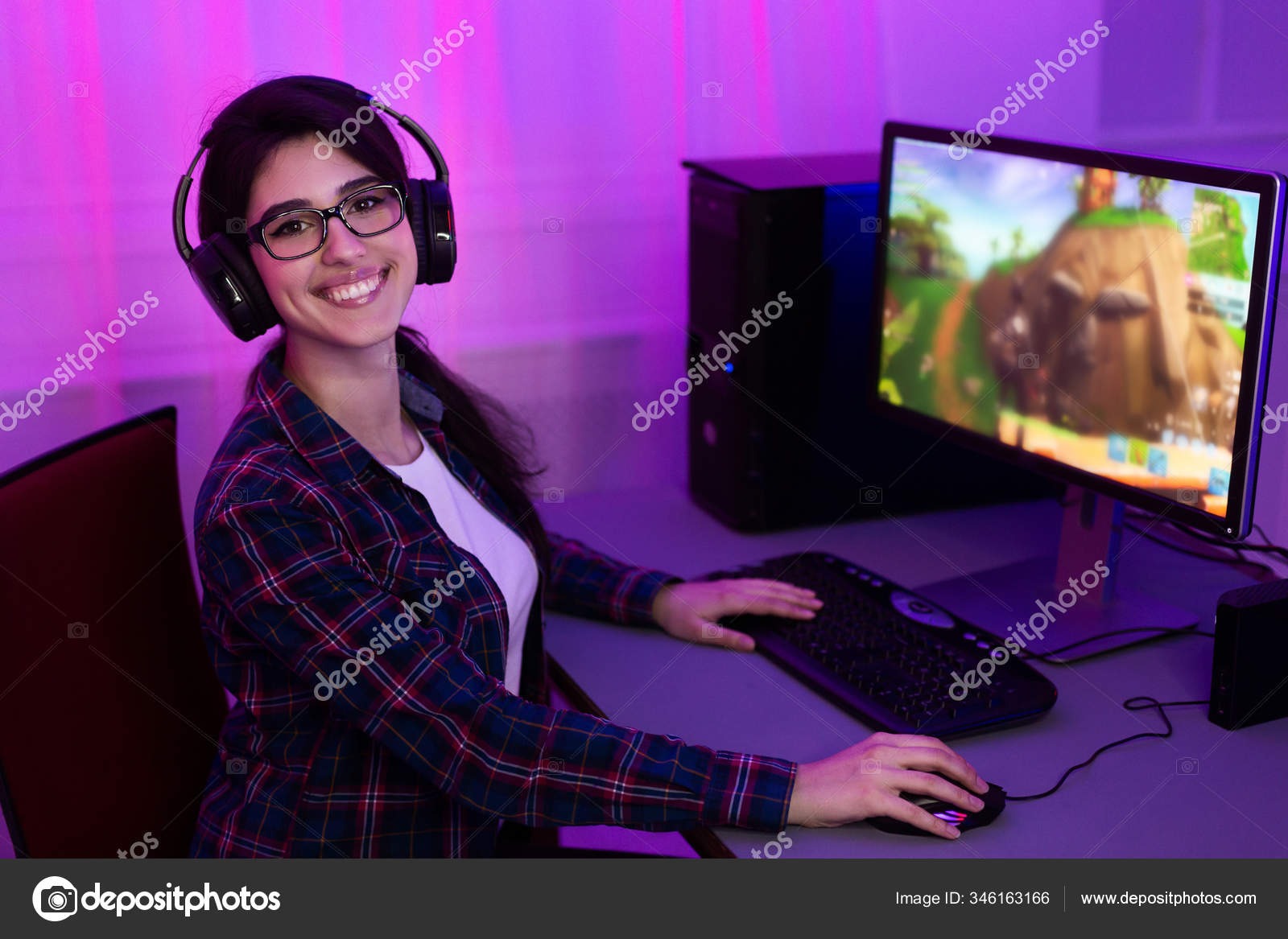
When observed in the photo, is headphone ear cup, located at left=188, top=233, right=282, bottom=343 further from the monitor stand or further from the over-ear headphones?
the monitor stand

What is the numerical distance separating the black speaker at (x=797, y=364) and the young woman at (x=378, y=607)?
0.32 m

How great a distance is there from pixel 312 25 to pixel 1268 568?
4.84 ft

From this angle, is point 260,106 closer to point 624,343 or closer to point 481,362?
point 481,362

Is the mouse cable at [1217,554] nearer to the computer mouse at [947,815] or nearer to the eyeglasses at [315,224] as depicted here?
the computer mouse at [947,815]

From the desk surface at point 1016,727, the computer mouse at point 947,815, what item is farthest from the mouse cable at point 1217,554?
the computer mouse at point 947,815

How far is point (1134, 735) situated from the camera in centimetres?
114

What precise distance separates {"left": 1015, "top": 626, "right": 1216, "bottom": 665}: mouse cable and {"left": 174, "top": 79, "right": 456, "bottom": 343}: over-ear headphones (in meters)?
0.78

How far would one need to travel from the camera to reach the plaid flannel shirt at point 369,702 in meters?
1.04

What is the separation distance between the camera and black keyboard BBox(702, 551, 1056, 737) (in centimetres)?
115

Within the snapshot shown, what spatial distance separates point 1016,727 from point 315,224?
0.88 meters

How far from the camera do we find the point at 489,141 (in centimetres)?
178
